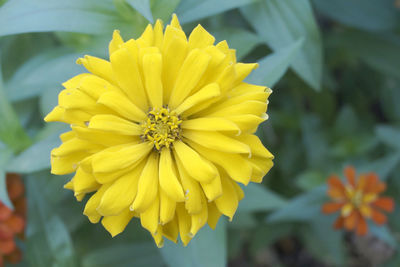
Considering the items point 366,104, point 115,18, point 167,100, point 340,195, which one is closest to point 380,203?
point 340,195

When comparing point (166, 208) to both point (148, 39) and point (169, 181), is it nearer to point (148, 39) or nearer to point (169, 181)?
point (169, 181)

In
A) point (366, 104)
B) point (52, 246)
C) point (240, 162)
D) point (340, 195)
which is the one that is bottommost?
point (366, 104)

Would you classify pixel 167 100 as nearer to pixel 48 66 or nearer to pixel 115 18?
pixel 115 18

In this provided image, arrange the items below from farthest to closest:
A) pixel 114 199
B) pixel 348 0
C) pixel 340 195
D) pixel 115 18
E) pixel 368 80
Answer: pixel 368 80, pixel 348 0, pixel 340 195, pixel 115 18, pixel 114 199

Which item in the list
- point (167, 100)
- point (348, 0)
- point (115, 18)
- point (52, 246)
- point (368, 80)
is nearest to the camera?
point (167, 100)

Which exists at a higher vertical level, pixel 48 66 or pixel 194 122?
pixel 48 66

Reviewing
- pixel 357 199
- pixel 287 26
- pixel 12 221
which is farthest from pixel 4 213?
pixel 357 199

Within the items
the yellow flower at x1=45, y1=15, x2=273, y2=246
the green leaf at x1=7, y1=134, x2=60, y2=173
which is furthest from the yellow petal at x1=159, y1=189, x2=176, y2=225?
the green leaf at x1=7, y1=134, x2=60, y2=173
